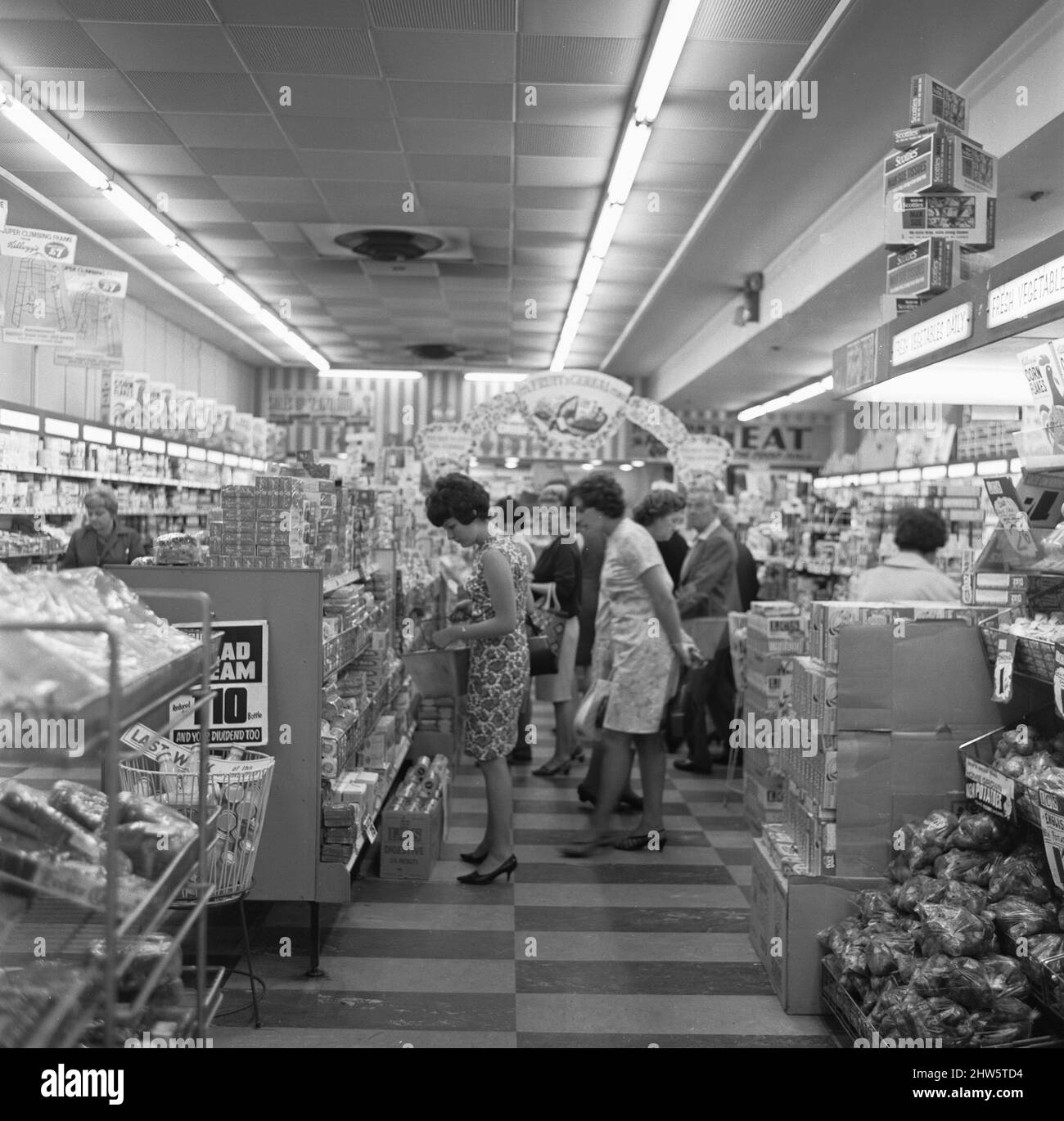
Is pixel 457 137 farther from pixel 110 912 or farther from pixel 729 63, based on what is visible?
pixel 110 912

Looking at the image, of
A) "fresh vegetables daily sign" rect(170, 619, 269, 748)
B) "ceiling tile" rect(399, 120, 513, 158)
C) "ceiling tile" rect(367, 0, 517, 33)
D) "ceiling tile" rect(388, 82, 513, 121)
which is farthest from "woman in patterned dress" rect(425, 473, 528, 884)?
"ceiling tile" rect(399, 120, 513, 158)

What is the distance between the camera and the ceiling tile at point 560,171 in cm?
843

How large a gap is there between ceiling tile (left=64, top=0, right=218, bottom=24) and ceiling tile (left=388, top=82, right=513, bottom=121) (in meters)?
1.32

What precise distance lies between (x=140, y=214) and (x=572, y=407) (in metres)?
4.39

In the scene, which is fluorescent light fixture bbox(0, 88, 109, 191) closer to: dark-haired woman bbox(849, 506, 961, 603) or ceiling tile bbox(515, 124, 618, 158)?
ceiling tile bbox(515, 124, 618, 158)

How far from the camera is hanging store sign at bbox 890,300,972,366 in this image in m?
3.04

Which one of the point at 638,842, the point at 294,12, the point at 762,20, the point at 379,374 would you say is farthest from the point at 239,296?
the point at 638,842

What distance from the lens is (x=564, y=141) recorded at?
799 cm

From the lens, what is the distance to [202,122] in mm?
7766

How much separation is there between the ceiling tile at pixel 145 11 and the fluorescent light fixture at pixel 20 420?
3417 mm
